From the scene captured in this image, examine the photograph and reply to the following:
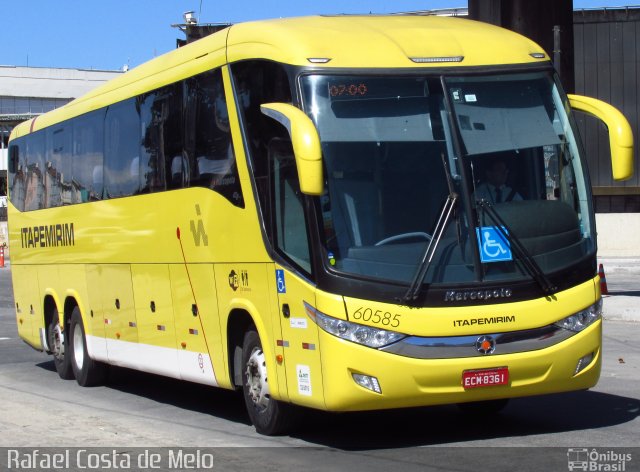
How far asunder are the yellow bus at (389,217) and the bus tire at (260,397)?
0.02 meters

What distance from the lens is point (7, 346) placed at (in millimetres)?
21438

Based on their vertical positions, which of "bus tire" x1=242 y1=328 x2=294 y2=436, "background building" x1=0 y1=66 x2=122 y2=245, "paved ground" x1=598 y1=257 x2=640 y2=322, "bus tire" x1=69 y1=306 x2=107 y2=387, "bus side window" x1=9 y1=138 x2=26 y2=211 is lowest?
"paved ground" x1=598 y1=257 x2=640 y2=322

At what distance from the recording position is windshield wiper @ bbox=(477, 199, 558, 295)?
9.38 m

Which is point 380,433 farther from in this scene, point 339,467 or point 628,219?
point 628,219

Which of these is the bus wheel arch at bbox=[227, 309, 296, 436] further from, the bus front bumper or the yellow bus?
the bus front bumper

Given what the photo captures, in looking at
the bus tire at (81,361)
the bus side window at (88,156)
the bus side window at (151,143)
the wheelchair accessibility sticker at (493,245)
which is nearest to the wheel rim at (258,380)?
the wheelchair accessibility sticker at (493,245)

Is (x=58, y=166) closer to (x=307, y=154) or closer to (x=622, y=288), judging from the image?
(x=307, y=154)

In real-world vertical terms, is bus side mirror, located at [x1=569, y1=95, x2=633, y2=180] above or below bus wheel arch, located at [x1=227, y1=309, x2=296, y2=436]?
above

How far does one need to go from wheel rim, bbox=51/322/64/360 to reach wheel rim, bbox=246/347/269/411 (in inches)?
268

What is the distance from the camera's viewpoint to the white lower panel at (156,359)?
467 inches

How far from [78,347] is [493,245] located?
8.31 metres

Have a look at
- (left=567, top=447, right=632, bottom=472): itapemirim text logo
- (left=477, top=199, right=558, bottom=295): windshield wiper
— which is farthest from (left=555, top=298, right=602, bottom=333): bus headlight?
(left=567, top=447, right=632, bottom=472): itapemirim text logo

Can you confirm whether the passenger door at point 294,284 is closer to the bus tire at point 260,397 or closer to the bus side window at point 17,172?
the bus tire at point 260,397

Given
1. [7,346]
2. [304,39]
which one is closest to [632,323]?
[7,346]
